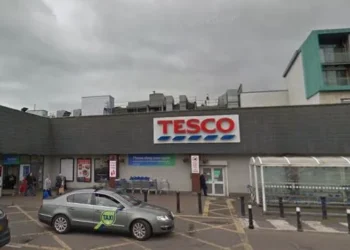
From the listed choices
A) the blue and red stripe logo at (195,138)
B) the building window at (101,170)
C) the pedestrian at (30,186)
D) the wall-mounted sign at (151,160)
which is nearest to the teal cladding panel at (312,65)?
the blue and red stripe logo at (195,138)

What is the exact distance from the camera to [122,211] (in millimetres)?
8367

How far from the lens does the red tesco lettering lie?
17875 mm

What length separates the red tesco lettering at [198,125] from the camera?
17875 mm

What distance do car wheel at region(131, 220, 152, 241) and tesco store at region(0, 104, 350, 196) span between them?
404 inches

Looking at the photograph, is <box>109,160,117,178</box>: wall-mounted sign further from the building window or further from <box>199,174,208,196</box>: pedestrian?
<box>199,174,208,196</box>: pedestrian

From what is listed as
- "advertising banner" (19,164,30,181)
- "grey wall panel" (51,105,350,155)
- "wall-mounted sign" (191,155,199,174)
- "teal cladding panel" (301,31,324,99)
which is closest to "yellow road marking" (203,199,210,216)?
"wall-mounted sign" (191,155,199,174)

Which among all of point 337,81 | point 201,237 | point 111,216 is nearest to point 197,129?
point 201,237

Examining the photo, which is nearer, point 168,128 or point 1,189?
point 1,189

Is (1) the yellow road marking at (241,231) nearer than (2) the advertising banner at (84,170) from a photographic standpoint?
Yes

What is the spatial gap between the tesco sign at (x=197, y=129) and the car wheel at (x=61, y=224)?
10.5 meters

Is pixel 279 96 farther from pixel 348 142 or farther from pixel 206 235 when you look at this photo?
pixel 206 235

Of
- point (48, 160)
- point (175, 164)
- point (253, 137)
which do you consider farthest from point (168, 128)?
point (48, 160)

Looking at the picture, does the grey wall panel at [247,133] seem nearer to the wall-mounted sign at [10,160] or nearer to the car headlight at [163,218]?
the wall-mounted sign at [10,160]

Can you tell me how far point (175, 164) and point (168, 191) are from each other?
197cm
